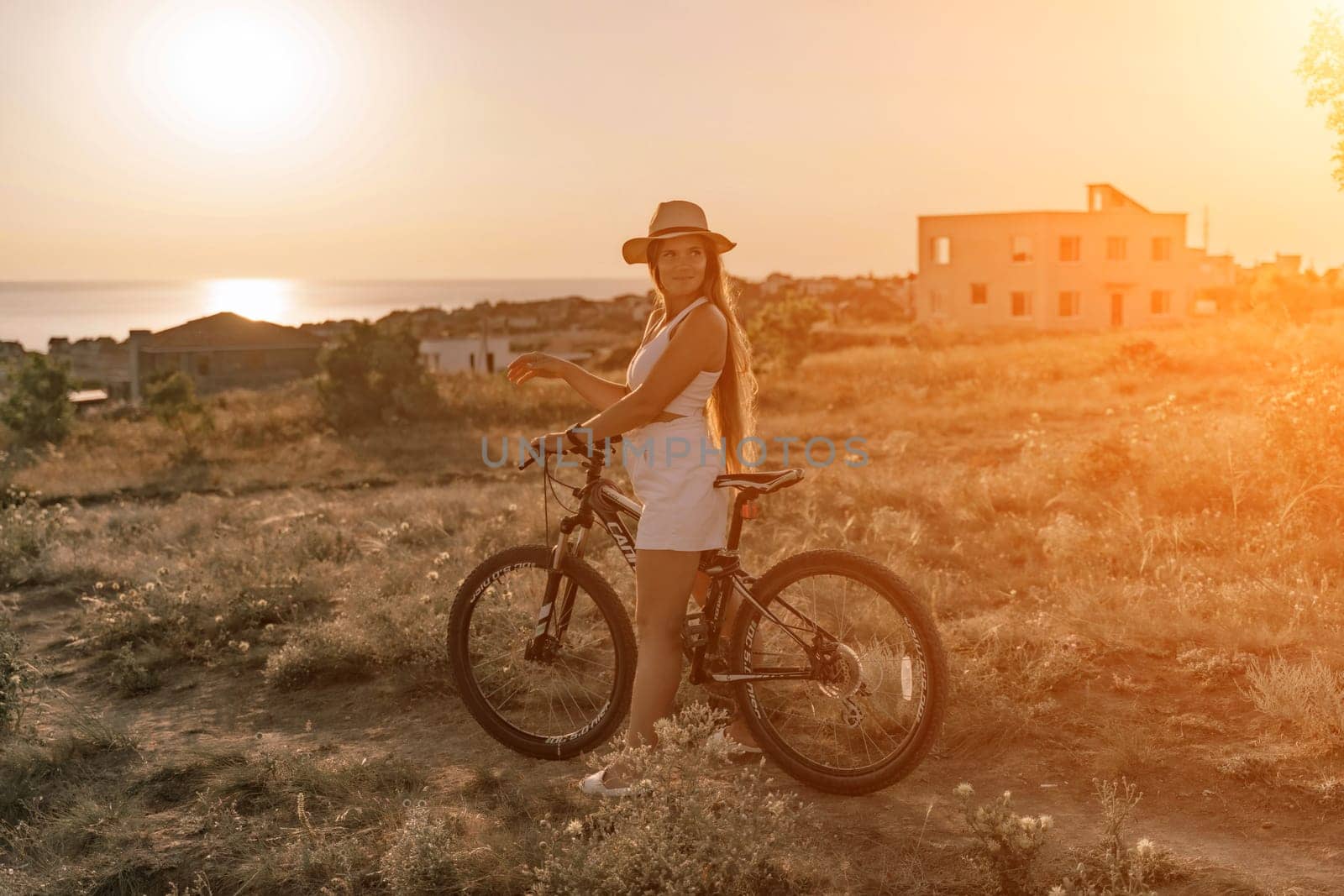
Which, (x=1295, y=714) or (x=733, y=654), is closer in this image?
(x=733, y=654)

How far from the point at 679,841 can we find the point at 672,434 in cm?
159

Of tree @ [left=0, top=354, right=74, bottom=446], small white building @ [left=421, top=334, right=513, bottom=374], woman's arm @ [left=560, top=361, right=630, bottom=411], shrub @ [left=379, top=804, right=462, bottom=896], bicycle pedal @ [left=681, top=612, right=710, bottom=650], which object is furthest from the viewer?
small white building @ [left=421, top=334, right=513, bottom=374]

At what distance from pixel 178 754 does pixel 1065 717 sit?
14.8ft

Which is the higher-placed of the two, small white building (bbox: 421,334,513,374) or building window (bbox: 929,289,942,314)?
building window (bbox: 929,289,942,314)

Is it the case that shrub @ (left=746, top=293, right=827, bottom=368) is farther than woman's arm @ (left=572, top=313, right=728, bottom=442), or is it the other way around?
shrub @ (left=746, top=293, right=827, bottom=368)

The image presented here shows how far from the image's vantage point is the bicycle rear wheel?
4398 mm

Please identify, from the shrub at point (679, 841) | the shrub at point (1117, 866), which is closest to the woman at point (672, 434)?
the shrub at point (679, 841)

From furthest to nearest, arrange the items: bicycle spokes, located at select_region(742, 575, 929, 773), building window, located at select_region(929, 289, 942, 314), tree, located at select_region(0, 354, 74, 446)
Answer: building window, located at select_region(929, 289, 942, 314)
tree, located at select_region(0, 354, 74, 446)
bicycle spokes, located at select_region(742, 575, 929, 773)

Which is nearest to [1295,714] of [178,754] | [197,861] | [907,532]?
[907,532]

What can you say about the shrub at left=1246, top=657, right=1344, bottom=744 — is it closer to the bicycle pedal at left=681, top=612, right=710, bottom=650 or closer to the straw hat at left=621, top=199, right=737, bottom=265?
the bicycle pedal at left=681, top=612, right=710, bottom=650

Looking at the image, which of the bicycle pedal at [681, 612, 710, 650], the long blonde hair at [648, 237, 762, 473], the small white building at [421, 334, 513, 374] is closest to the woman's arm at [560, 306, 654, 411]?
the long blonde hair at [648, 237, 762, 473]

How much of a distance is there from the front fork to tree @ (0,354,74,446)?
76.8 feet

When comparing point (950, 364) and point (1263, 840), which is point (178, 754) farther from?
point (950, 364)

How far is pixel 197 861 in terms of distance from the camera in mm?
4406
